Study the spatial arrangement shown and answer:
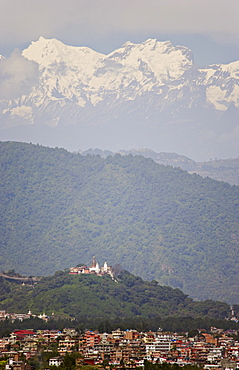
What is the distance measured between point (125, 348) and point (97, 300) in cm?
6119

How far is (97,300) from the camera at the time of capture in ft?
602

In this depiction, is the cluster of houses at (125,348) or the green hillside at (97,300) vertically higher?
the green hillside at (97,300)

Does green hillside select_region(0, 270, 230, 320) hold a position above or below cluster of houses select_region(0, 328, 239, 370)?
above

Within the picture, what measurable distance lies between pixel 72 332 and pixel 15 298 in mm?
50337

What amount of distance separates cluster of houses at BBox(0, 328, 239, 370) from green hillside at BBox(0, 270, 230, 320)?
37208 mm

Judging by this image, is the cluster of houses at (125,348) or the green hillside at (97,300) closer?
the cluster of houses at (125,348)

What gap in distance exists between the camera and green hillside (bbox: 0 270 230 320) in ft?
581

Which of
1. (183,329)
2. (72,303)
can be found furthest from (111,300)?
(183,329)

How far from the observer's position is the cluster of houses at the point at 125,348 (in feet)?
380

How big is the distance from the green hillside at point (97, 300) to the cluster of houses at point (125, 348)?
37208 millimetres

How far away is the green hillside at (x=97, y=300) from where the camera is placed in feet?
581

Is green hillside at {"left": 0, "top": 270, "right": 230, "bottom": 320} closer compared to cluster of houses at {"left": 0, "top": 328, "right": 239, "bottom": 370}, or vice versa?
cluster of houses at {"left": 0, "top": 328, "right": 239, "bottom": 370}

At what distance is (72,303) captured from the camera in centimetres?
17925

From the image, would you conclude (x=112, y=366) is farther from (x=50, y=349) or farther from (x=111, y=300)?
(x=111, y=300)
